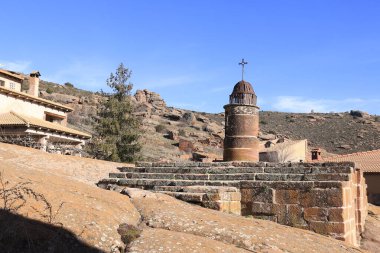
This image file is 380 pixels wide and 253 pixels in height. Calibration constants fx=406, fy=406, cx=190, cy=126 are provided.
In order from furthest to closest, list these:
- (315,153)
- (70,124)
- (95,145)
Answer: (70,124) → (315,153) → (95,145)

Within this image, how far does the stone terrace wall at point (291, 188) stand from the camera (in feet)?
27.5

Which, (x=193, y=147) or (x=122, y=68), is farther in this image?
(x=193, y=147)

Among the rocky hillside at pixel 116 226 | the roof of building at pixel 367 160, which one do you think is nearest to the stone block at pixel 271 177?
the rocky hillside at pixel 116 226

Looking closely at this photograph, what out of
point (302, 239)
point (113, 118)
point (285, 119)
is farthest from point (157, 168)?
point (285, 119)

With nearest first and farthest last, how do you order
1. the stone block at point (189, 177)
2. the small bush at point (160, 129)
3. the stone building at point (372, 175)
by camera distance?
the stone block at point (189, 177)
the stone building at point (372, 175)
the small bush at point (160, 129)

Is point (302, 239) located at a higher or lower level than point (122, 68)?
lower

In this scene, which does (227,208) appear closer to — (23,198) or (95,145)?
(23,198)

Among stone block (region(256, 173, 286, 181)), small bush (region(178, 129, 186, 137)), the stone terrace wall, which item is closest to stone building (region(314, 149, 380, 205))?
the stone terrace wall

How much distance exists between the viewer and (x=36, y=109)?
3081 cm

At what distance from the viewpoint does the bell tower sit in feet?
57.1

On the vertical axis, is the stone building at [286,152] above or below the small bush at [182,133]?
below

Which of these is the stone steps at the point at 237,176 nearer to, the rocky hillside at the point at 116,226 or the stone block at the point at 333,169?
the stone block at the point at 333,169

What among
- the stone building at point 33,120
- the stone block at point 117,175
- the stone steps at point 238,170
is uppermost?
the stone building at point 33,120

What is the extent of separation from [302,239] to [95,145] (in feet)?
72.9
